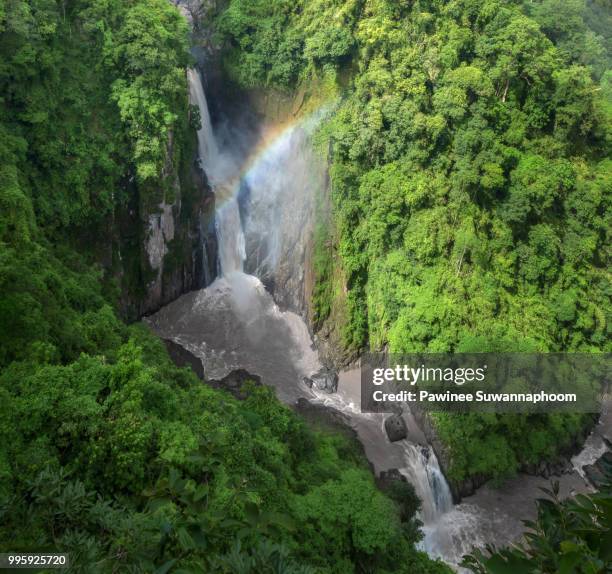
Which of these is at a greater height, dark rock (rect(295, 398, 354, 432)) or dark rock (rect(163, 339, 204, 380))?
dark rock (rect(163, 339, 204, 380))

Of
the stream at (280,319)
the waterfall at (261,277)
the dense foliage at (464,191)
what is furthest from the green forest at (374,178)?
the waterfall at (261,277)

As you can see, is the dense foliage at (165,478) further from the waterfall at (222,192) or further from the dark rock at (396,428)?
the waterfall at (222,192)

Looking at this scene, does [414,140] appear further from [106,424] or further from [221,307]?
[106,424]

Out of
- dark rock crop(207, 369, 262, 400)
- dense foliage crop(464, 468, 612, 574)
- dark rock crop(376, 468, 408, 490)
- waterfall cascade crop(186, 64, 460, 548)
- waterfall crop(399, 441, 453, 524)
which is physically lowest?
waterfall crop(399, 441, 453, 524)

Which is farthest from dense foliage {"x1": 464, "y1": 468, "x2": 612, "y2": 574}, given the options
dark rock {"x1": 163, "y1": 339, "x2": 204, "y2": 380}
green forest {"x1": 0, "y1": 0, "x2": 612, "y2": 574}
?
dark rock {"x1": 163, "y1": 339, "x2": 204, "y2": 380}

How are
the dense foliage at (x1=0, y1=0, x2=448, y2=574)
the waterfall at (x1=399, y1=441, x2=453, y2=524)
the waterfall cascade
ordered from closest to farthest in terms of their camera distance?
the dense foliage at (x1=0, y1=0, x2=448, y2=574) → the waterfall at (x1=399, y1=441, x2=453, y2=524) → the waterfall cascade

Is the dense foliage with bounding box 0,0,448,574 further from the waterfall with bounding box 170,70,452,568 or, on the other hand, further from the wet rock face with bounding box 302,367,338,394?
the wet rock face with bounding box 302,367,338,394
